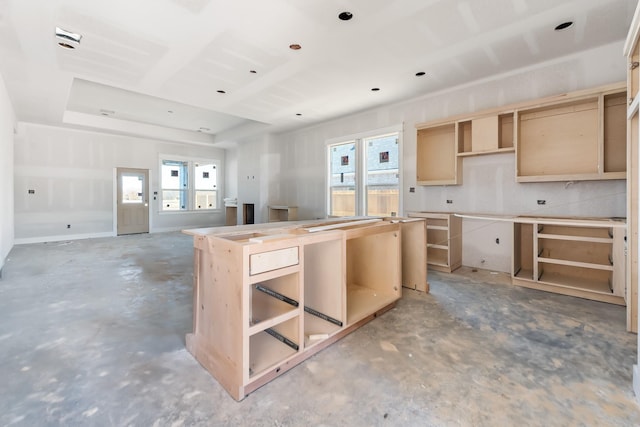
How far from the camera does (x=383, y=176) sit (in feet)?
18.3

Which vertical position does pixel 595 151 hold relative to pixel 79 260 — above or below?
above

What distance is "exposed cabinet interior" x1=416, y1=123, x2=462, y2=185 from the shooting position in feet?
15.0

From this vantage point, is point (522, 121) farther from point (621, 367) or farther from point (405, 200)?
point (621, 367)

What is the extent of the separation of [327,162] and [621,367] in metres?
5.49

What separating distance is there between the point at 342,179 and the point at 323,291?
428cm

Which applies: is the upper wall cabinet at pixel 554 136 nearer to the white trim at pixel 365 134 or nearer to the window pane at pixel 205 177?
the white trim at pixel 365 134

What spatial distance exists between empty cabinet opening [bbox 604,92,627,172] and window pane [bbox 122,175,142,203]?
9.90m

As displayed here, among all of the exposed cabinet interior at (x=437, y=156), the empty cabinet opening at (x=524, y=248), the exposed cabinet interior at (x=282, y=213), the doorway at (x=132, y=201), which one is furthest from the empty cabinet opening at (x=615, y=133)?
the doorway at (x=132, y=201)

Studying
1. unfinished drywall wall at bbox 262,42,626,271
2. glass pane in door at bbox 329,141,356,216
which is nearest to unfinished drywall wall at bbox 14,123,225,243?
glass pane in door at bbox 329,141,356,216

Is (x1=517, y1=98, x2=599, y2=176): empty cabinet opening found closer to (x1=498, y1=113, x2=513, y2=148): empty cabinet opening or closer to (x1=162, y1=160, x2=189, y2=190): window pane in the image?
(x1=498, y1=113, x2=513, y2=148): empty cabinet opening

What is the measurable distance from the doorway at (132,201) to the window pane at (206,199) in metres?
1.51

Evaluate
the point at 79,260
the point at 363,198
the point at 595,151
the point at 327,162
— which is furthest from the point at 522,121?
the point at 79,260

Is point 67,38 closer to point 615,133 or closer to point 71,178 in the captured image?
point 71,178

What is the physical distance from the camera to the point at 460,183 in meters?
4.50
